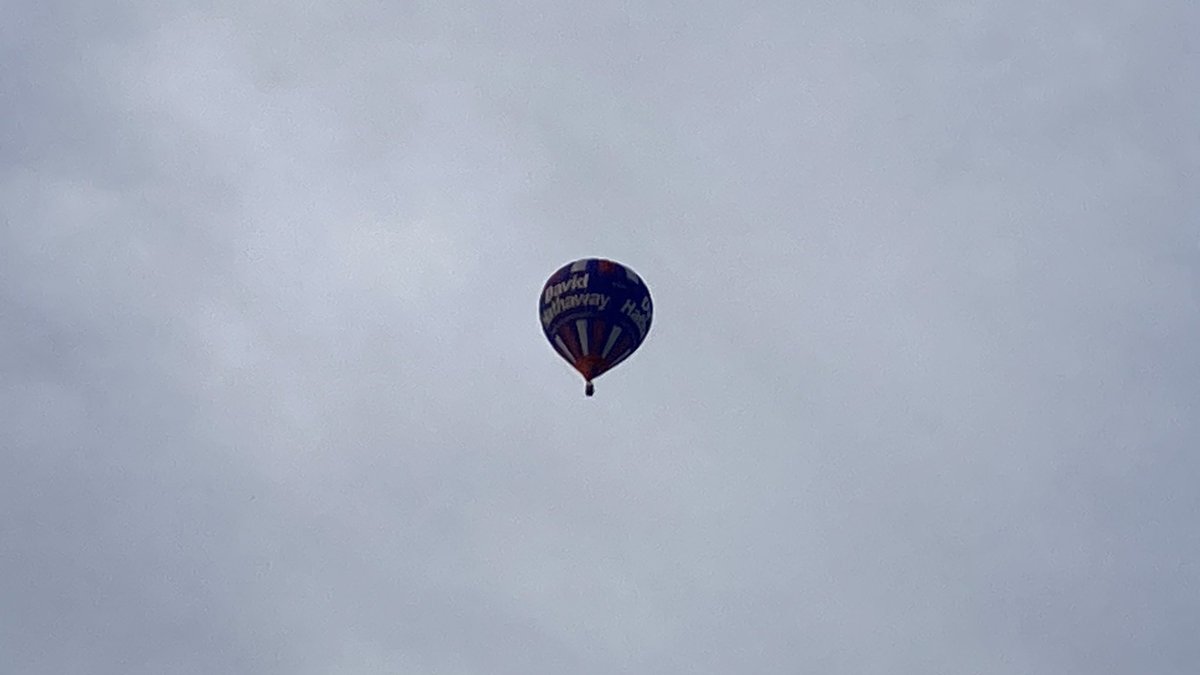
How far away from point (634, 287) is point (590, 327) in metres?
2.92

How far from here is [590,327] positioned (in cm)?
7300

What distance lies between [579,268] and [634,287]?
8.05 feet

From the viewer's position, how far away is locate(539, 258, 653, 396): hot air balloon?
73.1 m

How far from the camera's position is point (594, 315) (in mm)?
72938

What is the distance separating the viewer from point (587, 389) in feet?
234

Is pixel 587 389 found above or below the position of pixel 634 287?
below

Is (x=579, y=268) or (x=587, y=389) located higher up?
(x=579, y=268)

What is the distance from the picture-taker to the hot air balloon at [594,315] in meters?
73.1

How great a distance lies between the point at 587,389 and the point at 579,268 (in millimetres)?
5883

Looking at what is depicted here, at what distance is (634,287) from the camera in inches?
2933

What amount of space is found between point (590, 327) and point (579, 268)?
116 inches
